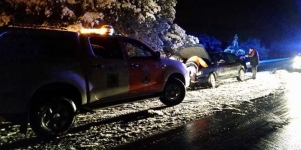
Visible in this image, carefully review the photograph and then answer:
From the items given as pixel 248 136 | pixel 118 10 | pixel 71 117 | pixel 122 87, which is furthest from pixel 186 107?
pixel 118 10

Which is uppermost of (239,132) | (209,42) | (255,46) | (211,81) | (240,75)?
(209,42)

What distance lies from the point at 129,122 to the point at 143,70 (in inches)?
50.0

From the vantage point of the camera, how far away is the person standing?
11711 millimetres

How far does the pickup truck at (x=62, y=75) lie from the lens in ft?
17.8

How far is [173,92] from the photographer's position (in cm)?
859

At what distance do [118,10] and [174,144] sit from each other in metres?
7.31

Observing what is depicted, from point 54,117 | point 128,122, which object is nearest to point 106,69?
point 128,122

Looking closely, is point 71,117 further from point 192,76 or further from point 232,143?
point 192,76

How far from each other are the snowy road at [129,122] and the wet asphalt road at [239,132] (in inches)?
12.0

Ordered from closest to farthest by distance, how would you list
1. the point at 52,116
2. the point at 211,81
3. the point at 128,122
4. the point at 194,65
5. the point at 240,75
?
the point at 52,116, the point at 128,122, the point at 194,65, the point at 211,81, the point at 240,75

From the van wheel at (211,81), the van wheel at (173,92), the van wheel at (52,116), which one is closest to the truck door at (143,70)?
the van wheel at (173,92)

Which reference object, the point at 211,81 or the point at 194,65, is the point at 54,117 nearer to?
the point at 194,65

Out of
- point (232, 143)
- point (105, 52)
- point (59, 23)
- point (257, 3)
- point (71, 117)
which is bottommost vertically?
point (232, 143)

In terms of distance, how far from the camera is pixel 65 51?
20.1ft
